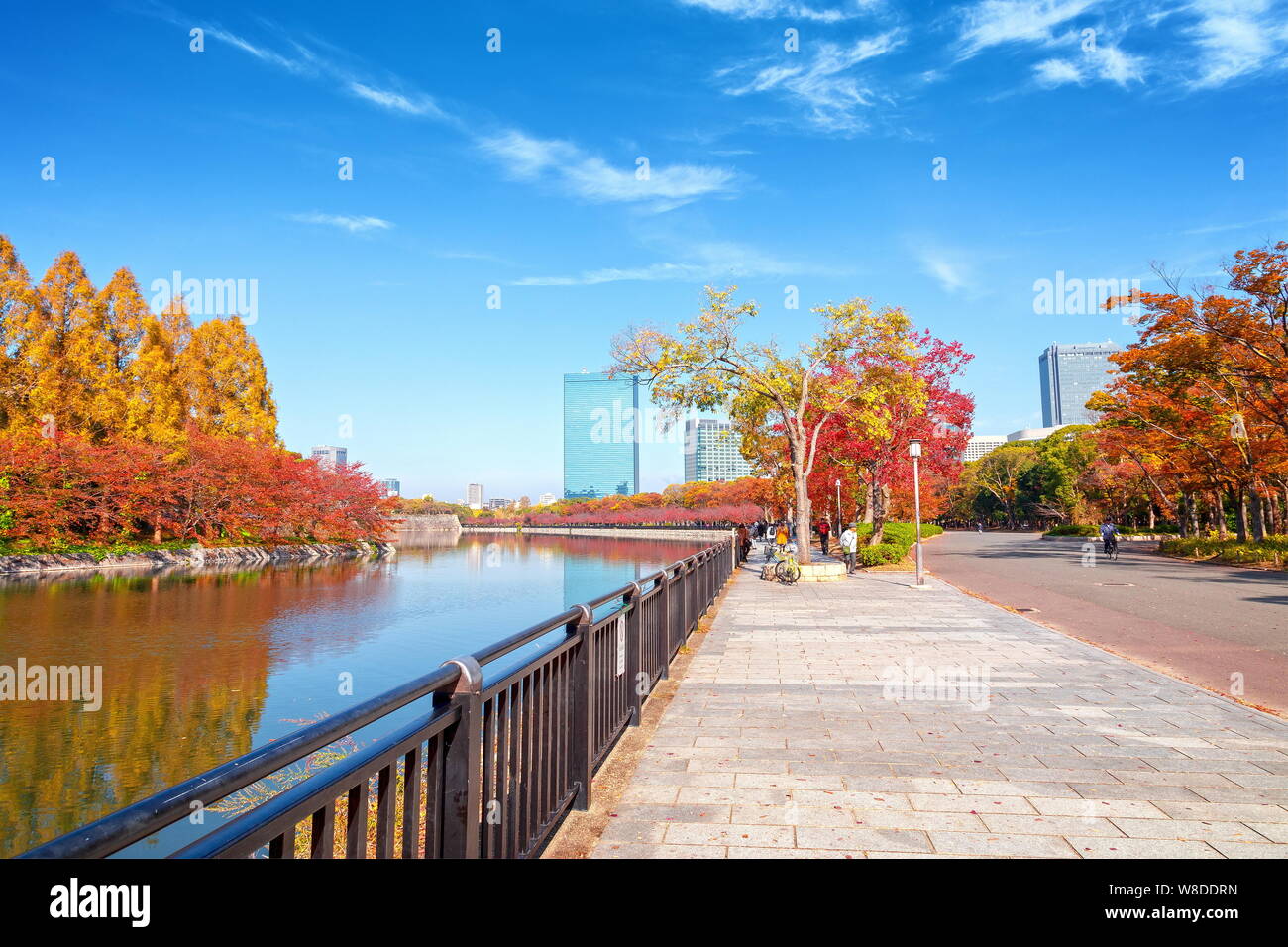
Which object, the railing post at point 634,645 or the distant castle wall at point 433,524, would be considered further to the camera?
the distant castle wall at point 433,524

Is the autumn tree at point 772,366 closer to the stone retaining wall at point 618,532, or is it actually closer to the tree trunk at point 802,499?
the tree trunk at point 802,499

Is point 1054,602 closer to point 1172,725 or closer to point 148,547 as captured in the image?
point 1172,725

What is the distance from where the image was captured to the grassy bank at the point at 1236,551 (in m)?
20.4

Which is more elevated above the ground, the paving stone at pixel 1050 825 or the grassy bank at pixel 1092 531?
the paving stone at pixel 1050 825

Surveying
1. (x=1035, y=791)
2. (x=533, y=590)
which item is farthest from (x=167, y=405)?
(x=1035, y=791)

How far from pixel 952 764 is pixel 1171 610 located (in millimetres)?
10330

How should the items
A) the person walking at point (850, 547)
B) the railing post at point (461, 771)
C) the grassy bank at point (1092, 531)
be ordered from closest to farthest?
1. the railing post at point (461, 771)
2. the person walking at point (850, 547)
3. the grassy bank at point (1092, 531)

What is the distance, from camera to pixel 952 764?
447cm

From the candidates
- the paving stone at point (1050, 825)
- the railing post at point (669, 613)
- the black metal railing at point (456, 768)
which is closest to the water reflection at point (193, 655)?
the black metal railing at point (456, 768)

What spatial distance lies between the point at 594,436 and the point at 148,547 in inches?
5498

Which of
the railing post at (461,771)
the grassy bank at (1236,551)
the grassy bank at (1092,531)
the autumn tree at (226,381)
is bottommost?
the grassy bank at (1092,531)

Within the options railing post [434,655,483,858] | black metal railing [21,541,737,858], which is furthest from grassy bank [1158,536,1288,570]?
railing post [434,655,483,858]

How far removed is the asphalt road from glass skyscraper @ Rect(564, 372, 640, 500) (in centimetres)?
14409

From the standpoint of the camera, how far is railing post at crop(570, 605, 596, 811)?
371cm
